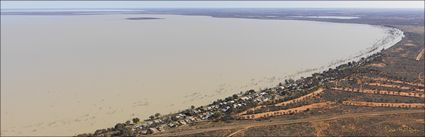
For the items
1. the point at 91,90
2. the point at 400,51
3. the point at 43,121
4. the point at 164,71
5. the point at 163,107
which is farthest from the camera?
the point at 400,51

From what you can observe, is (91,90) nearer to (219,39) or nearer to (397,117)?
(397,117)

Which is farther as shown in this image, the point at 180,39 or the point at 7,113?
the point at 180,39

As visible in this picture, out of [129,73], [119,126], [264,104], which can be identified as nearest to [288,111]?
[264,104]

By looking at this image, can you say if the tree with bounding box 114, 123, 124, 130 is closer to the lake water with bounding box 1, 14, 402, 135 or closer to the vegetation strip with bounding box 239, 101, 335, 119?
the lake water with bounding box 1, 14, 402, 135

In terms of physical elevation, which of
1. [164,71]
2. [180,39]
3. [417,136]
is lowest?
[417,136]

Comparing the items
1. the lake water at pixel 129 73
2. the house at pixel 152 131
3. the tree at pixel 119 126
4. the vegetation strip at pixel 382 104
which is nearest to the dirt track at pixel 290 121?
the house at pixel 152 131

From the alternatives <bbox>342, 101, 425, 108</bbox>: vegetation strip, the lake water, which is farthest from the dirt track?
the lake water

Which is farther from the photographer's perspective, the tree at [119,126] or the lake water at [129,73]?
the lake water at [129,73]

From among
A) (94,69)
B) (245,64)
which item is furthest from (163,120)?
(245,64)

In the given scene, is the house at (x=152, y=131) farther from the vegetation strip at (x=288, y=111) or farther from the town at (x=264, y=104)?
the vegetation strip at (x=288, y=111)
